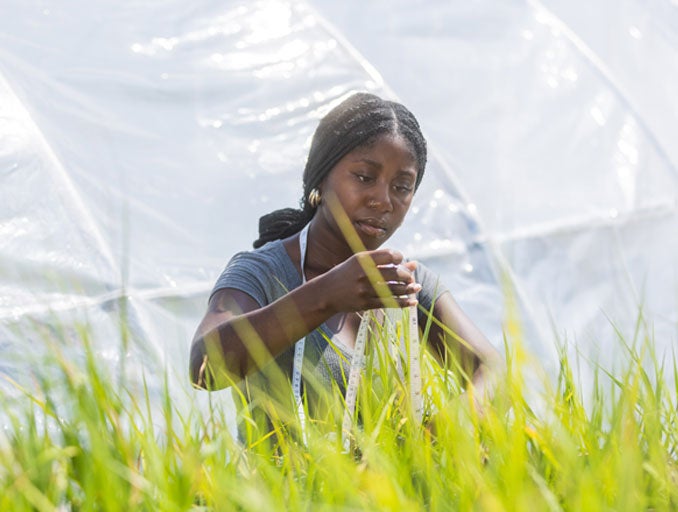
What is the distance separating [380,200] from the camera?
1.84m

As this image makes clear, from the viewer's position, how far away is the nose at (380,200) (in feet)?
6.03

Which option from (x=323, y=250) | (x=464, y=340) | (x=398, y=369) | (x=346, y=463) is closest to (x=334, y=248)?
(x=323, y=250)

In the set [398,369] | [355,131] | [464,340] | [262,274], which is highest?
[355,131]

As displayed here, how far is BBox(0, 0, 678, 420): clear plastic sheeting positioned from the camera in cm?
262

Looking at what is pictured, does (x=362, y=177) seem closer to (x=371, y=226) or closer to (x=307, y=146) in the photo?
(x=371, y=226)

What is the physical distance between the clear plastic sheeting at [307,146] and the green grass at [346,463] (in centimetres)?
129

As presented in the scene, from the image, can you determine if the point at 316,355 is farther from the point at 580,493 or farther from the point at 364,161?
the point at 580,493

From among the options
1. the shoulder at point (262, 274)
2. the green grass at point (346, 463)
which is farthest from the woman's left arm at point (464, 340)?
the green grass at point (346, 463)

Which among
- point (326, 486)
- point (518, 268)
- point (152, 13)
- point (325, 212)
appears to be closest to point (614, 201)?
point (518, 268)

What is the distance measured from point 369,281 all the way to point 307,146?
5.80 feet

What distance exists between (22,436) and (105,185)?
190 cm

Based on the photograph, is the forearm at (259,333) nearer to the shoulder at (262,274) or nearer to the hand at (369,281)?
the hand at (369,281)

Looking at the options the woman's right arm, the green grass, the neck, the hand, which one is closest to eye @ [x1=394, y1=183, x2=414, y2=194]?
the neck

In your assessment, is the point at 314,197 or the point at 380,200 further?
the point at 314,197
